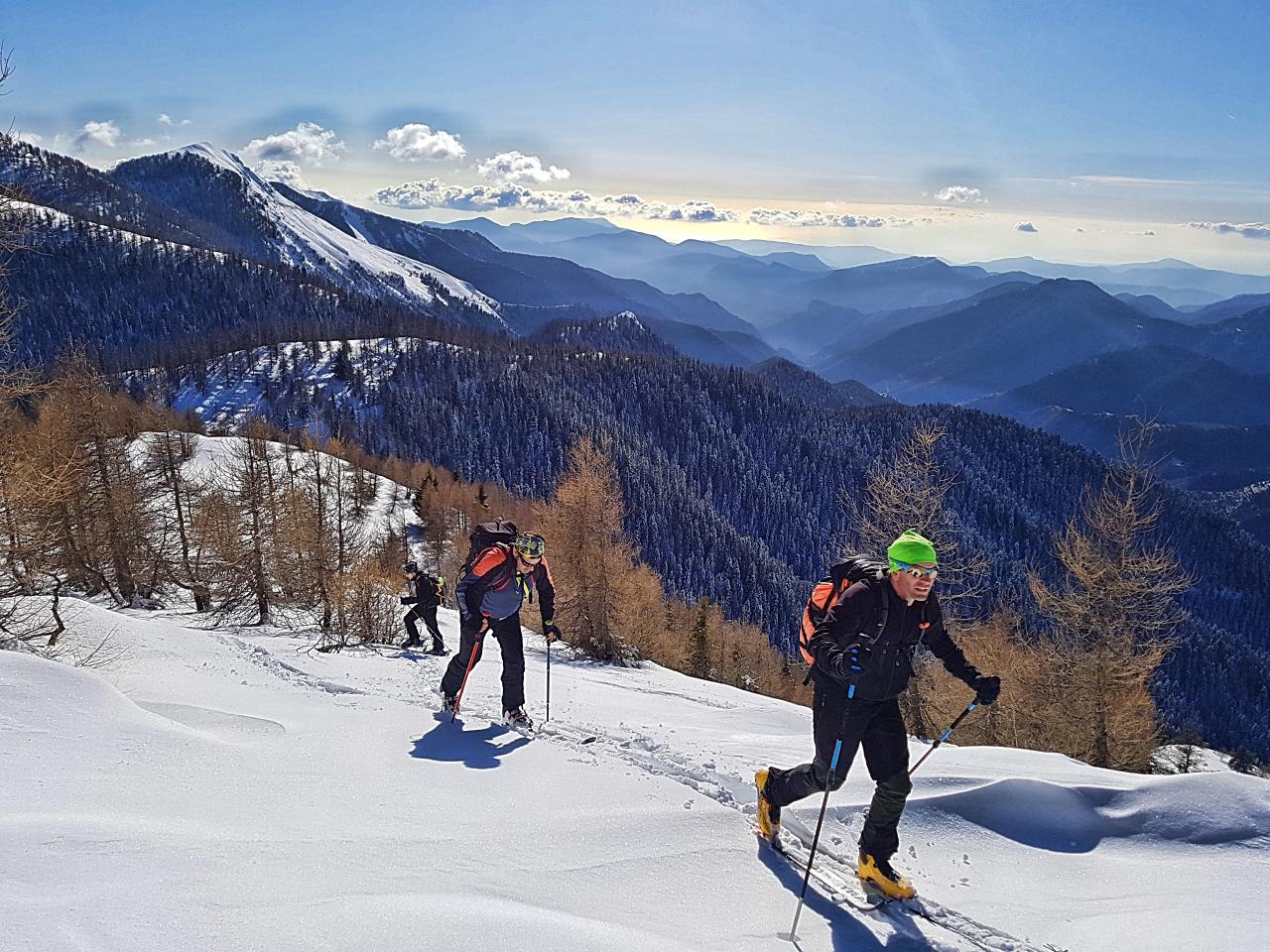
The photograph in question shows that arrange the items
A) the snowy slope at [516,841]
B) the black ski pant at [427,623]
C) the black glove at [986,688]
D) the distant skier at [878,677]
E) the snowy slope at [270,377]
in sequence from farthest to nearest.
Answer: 1. the snowy slope at [270,377]
2. the black ski pant at [427,623]
3. the black glove at [986,688]
4. the distant skier at [878,677]
5. the snowy slope at [516,841]

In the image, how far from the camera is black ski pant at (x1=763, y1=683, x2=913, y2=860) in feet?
17.4

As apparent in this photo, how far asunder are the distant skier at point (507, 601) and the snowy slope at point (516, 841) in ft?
2.10

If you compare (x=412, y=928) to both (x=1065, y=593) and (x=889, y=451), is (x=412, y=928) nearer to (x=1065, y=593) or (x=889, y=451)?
(x=1065, y=593)

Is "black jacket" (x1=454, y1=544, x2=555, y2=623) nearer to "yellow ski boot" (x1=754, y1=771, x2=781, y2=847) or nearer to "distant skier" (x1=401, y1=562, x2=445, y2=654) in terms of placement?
"yellow ski boot" (x1=754, y1=771, x2=781, y2=847)

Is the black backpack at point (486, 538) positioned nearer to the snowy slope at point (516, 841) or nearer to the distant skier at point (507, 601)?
the distant skier at point (507, 601)

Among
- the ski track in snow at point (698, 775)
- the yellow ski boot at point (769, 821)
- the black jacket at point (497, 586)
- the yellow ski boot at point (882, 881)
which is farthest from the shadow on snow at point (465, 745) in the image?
the yellow ski boot at point (882, 881)

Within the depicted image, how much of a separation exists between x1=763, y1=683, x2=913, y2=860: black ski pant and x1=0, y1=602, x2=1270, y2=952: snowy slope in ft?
1.68

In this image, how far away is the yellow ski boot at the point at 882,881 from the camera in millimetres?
5181

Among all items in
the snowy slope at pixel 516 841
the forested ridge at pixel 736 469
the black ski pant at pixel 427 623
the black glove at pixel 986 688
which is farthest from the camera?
the forested ridge at pixel 736 469

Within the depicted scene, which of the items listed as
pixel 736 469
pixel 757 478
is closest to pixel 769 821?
pixel 757 478

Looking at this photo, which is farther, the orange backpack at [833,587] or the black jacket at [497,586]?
the black jacket at [497,586]

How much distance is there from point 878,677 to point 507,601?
5331 millimetres

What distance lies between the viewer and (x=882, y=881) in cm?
524

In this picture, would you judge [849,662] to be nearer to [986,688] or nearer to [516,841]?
[986,688]
